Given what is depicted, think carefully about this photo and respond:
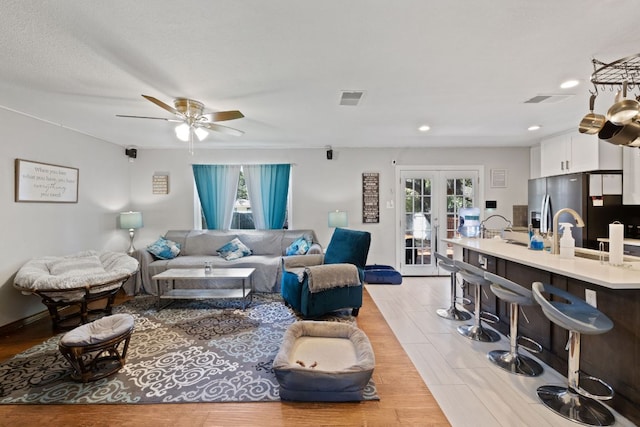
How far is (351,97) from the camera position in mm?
2799

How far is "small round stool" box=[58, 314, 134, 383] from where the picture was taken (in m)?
2.12

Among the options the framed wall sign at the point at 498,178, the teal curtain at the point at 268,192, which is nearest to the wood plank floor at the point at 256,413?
the teal curtain at the point at 268,192

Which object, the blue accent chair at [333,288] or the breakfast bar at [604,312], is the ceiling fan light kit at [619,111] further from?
the blue accent chair at [333,288]

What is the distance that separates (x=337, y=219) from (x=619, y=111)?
3.39 m

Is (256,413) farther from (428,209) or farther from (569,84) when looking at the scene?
(428,209)

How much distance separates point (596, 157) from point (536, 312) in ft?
8.38

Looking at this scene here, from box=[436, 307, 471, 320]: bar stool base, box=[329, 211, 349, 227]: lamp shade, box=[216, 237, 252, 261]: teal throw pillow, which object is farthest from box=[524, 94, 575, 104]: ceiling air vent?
box=[216, 237, 252, 261]: teal throw pillow

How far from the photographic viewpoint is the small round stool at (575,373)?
1617 mm

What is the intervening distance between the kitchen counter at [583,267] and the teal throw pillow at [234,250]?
3.39m

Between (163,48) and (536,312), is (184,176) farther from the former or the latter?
(536,312)

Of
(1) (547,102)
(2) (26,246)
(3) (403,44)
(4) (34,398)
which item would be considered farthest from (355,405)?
(2) (26,246)

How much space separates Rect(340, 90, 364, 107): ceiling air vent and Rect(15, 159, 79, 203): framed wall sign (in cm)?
368

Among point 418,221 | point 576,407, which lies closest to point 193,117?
point 576,407

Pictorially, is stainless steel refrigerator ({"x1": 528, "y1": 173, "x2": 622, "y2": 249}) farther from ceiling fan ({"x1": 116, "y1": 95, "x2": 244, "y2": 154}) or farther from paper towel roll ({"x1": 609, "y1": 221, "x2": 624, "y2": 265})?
ceiling fan ({"x1": 116, "y1": 95, "x2": 244, "y2": 154})
